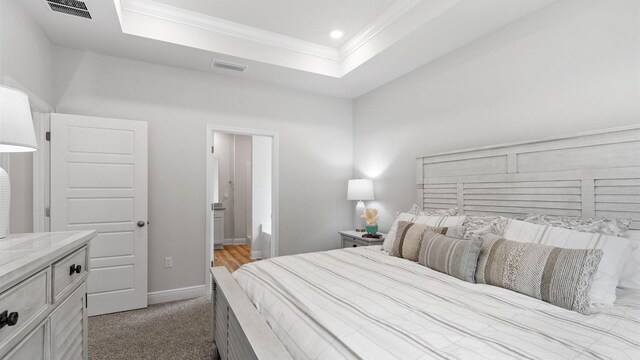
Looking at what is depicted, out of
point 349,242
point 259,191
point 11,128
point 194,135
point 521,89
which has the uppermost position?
point 521,89

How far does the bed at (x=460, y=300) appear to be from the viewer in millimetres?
1074

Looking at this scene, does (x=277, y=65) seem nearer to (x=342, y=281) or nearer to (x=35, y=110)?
(x=35, y=110)

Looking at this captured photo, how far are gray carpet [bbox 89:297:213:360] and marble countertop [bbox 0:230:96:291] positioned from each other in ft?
3.93

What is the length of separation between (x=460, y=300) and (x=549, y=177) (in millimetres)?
1341

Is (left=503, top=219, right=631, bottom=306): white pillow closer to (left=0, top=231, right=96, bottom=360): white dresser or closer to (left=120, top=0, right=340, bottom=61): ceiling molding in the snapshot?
(left=0, top=231, right=96, bottom=360): white dresser

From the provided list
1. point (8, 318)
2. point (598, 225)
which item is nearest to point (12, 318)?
point (8, 318)

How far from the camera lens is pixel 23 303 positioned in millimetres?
1006

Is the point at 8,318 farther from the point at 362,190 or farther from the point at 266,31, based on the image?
the point at 362,190

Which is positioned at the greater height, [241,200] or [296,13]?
[296,13]

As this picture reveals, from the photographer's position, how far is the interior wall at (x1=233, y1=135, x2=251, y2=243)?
6.50 meters

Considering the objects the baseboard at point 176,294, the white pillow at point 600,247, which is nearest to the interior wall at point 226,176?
the baseboard at point 176,294

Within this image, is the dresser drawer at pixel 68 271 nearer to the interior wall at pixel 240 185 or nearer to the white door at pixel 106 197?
the white door at pixel 106 197

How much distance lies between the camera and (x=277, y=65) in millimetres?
3332

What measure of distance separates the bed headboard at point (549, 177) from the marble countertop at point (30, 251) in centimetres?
284
